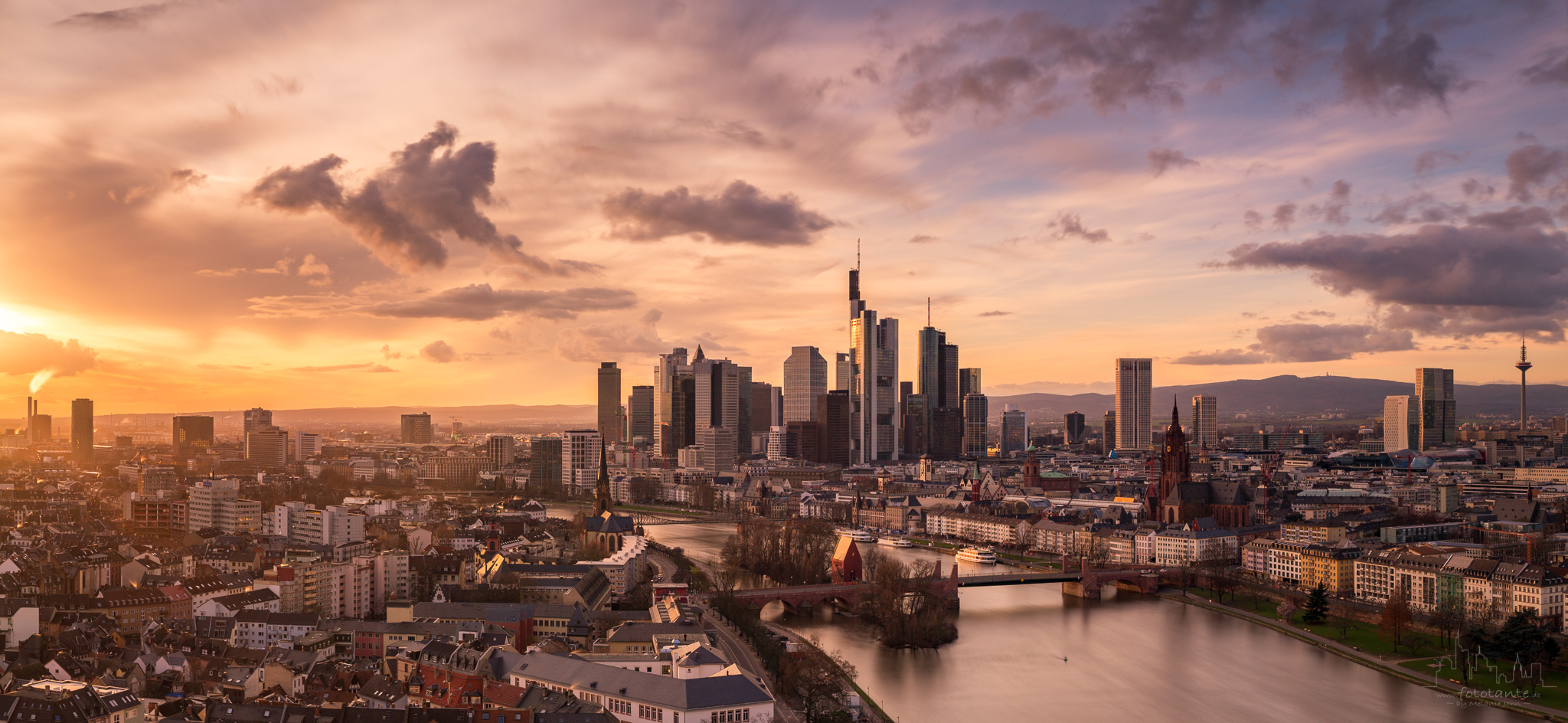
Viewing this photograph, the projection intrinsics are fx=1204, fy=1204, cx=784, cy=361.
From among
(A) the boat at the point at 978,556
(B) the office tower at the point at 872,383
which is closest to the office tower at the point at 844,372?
(B) the office tower at the point at 872,383

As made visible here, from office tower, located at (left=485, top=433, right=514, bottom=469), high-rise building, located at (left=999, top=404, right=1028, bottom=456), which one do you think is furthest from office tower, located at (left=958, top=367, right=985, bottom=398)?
office tower, located at (left=485, top=433, right=514, bottom=469)

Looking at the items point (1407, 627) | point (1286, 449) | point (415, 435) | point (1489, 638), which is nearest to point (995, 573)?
point (1407, 627)

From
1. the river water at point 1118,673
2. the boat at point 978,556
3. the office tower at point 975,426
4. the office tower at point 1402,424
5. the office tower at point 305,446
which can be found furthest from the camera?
the office tower at point 975,426

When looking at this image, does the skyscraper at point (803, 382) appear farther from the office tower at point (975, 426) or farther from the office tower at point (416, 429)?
the office tower at point (416, 429)

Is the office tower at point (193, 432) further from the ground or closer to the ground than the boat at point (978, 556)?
further from the ground

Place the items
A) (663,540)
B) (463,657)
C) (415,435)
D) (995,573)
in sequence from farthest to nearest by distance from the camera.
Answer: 1. (415,435)
2. (663,540)
3. (995,573)
4. (463,657)

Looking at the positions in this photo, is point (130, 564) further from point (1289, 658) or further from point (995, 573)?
point (1289, 658)

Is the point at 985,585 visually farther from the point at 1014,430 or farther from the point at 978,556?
the point at 1014,430
